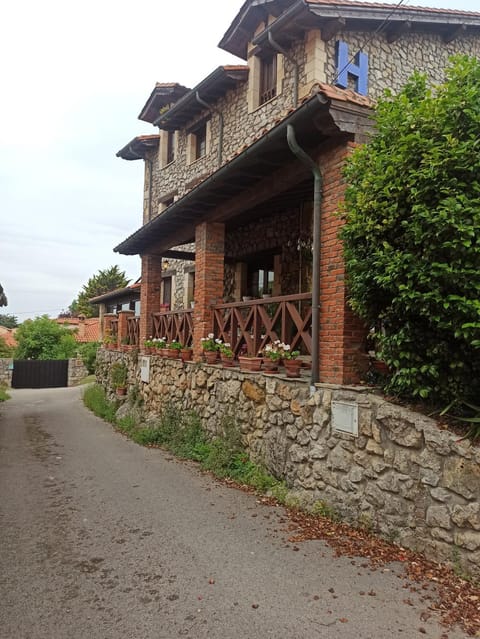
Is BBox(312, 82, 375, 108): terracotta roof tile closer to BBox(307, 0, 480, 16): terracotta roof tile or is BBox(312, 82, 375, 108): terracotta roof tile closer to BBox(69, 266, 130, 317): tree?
BBox(307, 0, 480, 16): terracotta roof tile

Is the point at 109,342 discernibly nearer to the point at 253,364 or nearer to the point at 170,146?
the point at 170,146

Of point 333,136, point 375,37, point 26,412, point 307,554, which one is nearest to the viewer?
point 307,554

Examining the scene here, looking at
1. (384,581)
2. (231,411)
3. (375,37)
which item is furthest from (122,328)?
(384,581)

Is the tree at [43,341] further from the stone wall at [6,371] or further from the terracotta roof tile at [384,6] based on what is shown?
the terracotta roof tile at [384,6]

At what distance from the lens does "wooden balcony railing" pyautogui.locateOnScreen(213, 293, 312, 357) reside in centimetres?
540

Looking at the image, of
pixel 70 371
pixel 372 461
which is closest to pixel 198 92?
pixel 372 461

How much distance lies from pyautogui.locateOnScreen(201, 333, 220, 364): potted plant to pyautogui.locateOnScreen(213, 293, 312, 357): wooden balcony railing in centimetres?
16

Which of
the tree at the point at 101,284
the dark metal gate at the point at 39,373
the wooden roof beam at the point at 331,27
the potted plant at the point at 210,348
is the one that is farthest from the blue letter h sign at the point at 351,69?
the tree at the point at 101,284

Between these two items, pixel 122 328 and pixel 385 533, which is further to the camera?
pixel 122 328

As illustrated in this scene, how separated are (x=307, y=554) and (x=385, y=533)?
70 centimetres

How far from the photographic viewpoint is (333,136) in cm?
474

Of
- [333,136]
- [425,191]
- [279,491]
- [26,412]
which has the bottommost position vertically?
[26,412]

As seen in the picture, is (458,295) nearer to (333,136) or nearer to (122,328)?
(333,136)

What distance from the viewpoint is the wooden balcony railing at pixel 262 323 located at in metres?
5.40
